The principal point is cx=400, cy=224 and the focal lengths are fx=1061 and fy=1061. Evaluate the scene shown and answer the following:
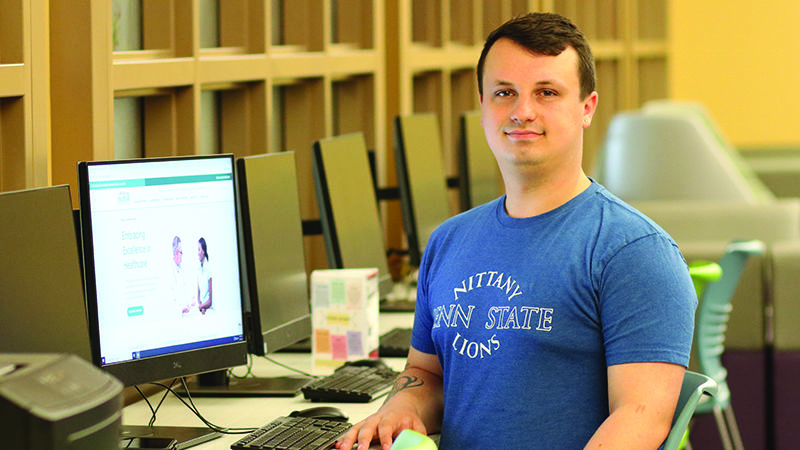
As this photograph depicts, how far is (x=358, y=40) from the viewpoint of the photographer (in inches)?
159

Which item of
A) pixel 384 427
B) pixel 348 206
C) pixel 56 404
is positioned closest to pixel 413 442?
pixel 384 427

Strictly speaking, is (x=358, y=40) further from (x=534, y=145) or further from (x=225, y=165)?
(x=534, y=145)

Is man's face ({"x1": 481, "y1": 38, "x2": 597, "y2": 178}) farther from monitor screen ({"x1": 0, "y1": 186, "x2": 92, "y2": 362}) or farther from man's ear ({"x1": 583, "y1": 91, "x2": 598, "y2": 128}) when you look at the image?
monitor screen ({"x1": 0, "y1": 186, "x2": 92, "y2": 362})

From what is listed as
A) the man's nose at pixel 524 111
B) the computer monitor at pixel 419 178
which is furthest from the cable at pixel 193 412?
the computer monitor at pixel 419 178

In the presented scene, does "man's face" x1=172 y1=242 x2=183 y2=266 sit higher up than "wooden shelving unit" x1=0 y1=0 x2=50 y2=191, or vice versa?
"wooden shelving unit" x1=0 y1=0 x2=50 y2=191

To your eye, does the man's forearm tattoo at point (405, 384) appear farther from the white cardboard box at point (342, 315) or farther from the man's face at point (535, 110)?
the white cardboard box at point (342, 315)

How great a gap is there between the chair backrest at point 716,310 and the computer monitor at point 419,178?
3.08 feet

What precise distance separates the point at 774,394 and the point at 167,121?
8.35 feet

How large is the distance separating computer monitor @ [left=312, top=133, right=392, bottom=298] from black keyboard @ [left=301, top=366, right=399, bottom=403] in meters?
0.45

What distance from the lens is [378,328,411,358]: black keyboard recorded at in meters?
2.81

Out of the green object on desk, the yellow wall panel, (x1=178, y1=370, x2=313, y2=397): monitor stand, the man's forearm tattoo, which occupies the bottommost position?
(x1=178, y1=370, x2=313, y2=397): monitor stand

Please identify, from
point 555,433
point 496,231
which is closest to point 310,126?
point 496,231

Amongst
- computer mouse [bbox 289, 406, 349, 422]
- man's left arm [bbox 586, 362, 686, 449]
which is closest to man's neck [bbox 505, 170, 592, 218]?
man's left arm [bbox 586, 362, 686, 449]

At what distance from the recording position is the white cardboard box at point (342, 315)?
8.45 feet
